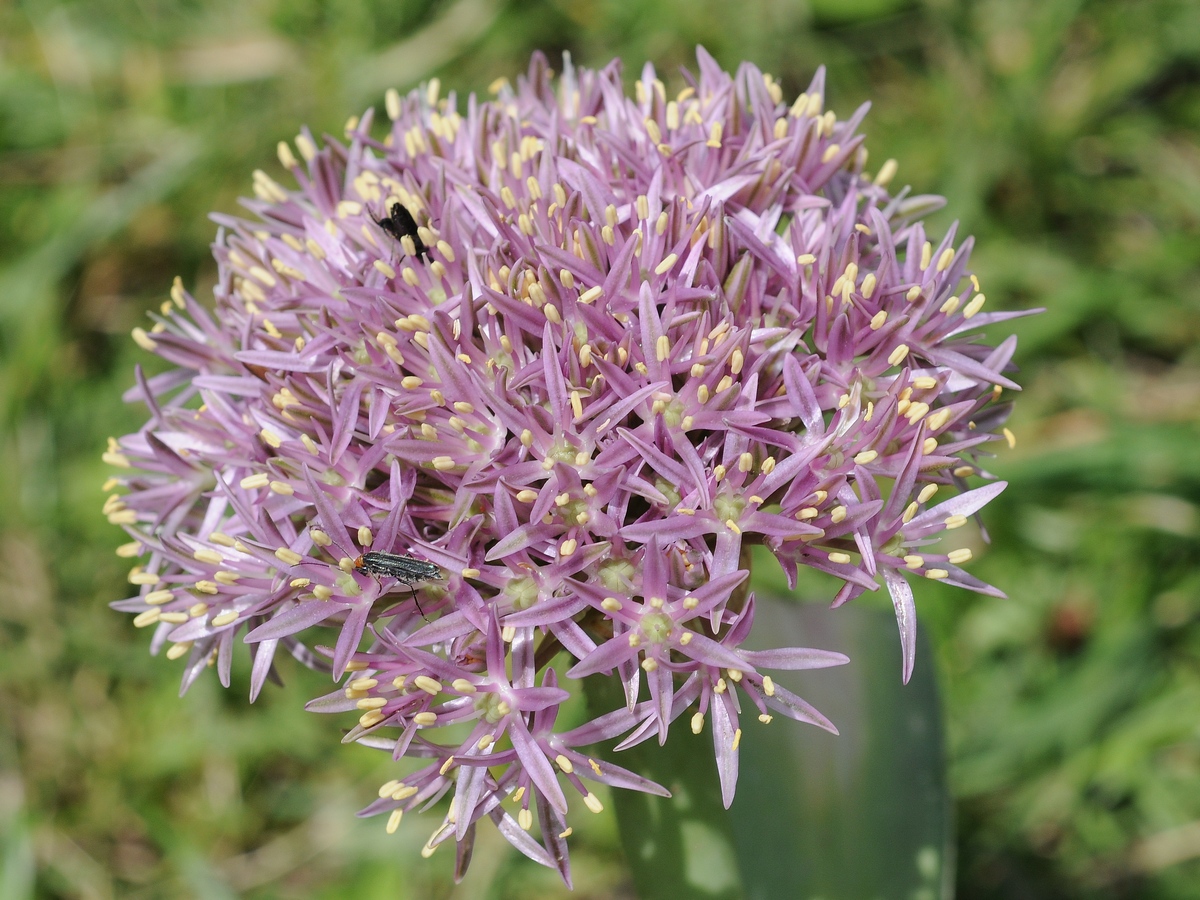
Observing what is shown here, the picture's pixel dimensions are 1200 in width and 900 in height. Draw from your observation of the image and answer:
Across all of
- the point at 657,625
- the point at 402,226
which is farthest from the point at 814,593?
the point at 402,226

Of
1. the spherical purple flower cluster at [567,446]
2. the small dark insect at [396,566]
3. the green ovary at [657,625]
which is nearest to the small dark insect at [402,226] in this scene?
the spherical purple flower cluster at [567,446]

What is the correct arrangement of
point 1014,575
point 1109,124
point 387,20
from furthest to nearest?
point 387,20
point 1109,124
point 1014,575

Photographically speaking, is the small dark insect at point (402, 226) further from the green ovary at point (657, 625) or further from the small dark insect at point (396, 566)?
the green ovary at point (657, 625)

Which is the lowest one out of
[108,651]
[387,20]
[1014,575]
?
[108,651]

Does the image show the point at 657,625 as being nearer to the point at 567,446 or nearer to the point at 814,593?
the point at 567,446

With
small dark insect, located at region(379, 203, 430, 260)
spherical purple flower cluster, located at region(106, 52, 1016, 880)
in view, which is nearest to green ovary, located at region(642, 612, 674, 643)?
spherical purple flower cluster, located at region(106, 52, 1016, 880)

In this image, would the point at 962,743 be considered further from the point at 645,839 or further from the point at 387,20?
the point at 387,20

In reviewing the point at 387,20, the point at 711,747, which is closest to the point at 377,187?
the point at 711,747
